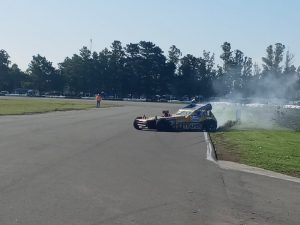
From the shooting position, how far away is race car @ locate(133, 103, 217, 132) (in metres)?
25.5

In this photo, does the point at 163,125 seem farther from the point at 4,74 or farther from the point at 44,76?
the point at 4,74

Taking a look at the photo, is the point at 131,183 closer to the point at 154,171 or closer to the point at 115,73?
the point at 154,171

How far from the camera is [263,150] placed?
56.9ft

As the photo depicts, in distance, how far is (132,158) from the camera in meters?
14.1

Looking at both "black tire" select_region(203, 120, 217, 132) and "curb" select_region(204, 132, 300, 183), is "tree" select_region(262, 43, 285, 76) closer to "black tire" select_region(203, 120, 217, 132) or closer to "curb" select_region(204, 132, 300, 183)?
"black tire" select_region(203, 120, 217, 132)

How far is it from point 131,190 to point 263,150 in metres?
8.91

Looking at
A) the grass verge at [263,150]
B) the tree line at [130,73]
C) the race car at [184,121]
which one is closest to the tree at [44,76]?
the tree line at [130,73]

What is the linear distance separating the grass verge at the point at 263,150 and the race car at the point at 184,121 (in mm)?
2437

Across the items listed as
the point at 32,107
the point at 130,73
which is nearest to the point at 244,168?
the point at 32,107

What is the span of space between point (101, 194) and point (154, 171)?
10.4ft

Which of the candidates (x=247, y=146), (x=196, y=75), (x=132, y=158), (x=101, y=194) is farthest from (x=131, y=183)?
(x=196, y=75)

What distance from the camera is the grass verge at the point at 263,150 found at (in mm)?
13972

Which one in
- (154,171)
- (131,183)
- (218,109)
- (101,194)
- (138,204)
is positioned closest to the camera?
(138,204)

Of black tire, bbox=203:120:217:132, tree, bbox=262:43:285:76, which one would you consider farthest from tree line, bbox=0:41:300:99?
black tire, bbox=203:120:217:132
